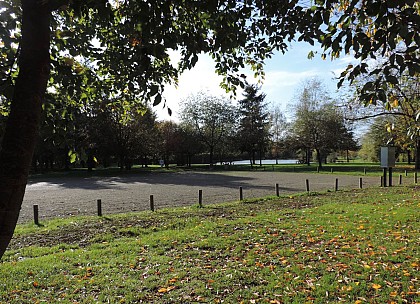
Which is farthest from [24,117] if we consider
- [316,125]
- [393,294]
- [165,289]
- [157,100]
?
[316,125]

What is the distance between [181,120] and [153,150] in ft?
34.0

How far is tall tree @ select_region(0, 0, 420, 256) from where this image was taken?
194cm

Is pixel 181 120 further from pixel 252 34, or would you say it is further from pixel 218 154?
pixel 252 34

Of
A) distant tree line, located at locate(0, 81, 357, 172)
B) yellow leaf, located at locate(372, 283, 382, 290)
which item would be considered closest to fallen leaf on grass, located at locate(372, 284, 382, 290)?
yellow leaf, located at locate(372, 283, 382, 290)

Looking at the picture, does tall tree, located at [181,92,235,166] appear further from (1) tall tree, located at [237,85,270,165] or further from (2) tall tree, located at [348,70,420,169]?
(2) tall tree, located at [348,70,420,169]

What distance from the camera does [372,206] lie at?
38.9 feet

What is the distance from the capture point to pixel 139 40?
347 cm

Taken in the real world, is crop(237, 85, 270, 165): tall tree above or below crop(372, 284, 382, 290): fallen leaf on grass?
above

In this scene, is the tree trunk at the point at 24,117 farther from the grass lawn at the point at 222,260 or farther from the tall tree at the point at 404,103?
the grass lawn at the point at 222,260

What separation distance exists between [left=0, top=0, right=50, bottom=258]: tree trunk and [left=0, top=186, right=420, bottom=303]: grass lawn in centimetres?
321

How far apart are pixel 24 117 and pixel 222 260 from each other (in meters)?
5.09

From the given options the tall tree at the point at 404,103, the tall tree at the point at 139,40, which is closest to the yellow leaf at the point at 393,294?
the tall tree at the point at 404,103

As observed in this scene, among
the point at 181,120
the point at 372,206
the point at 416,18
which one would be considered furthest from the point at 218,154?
the point at 416,18

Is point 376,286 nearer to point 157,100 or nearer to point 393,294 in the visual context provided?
point 393,294
